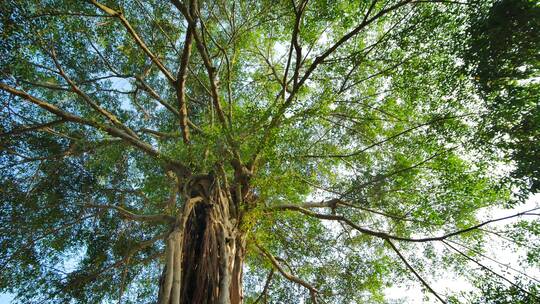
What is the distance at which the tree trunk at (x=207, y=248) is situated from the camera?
9.75ft

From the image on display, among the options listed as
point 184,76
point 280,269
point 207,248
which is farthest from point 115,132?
point 280,269

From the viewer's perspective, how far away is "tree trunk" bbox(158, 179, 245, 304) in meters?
2.97

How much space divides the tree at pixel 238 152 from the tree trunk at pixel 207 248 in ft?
0.06

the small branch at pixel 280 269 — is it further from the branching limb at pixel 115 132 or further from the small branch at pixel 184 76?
the small branch at pixel 184 76

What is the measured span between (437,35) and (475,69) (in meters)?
0.92

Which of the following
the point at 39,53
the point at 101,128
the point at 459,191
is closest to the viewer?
the point at 101,128

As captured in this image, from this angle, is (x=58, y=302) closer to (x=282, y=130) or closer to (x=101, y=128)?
(x=101, y=128)

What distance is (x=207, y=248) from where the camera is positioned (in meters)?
3.39

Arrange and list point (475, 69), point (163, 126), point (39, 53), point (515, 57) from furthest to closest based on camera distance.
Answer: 1. point (163, 126)
2. point (39, 53)
3. point (475, 69)
4. point (515, 57)

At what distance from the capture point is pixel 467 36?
2922mm

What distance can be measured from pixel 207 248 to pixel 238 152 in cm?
113

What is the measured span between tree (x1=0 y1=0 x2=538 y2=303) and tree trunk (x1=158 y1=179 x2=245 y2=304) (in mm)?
17

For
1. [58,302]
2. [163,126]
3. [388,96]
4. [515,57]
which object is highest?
[163,126]

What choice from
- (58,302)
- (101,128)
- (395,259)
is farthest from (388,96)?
(58,302)
